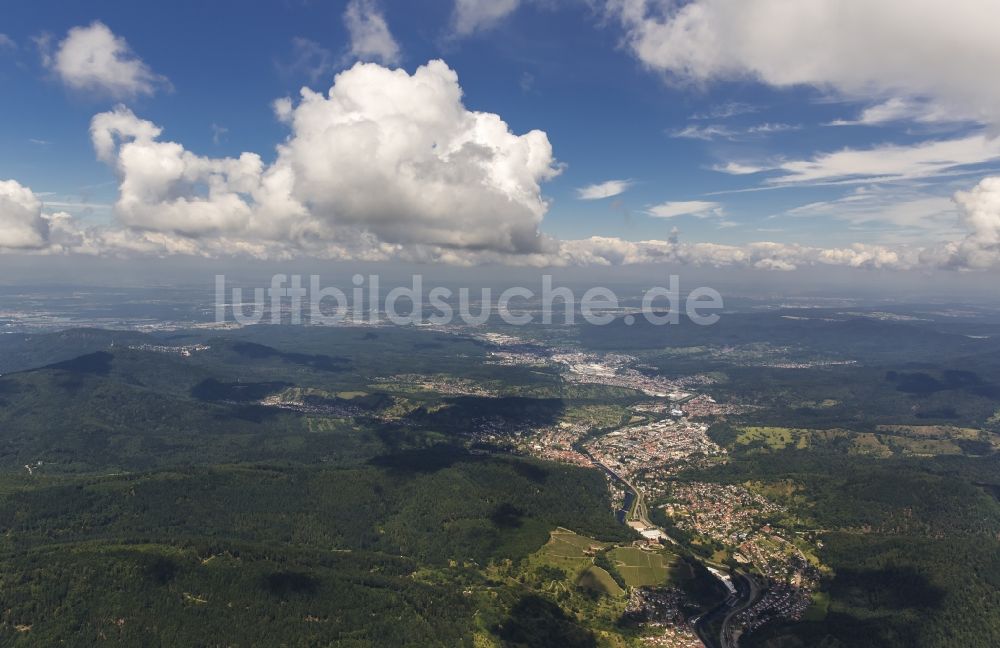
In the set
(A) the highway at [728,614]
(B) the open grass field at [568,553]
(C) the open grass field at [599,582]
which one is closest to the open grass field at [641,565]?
(C) the open grass field at [599,582]

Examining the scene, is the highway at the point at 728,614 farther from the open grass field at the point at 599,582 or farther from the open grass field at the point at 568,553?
the open grass field at the point at 568,553

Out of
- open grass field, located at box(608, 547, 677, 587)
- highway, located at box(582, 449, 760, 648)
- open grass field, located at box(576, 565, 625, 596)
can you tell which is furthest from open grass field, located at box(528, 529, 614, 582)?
highway, located at box(582, 449, 760, 648)

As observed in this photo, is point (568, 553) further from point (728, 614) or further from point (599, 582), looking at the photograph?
point (728, 614)

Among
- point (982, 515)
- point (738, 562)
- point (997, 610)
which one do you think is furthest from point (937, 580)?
point (982, 515)

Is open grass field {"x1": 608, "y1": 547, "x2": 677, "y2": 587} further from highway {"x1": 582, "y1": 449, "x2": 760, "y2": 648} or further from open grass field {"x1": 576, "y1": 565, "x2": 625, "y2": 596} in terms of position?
highway {"x1": 582, "y1": 449, "x2": 760, "y2": 648}

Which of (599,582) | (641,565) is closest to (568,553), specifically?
(599,582)

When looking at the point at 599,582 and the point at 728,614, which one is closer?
the point at 728,614

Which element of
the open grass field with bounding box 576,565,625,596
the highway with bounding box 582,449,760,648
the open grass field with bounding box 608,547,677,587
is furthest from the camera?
the open grass field with bounding box 608,547,677,587

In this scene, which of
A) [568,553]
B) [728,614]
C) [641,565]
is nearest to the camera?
[728,614]

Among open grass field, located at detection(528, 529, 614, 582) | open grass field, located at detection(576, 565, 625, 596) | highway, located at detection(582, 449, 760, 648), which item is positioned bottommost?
highway, located at detection(582, 449, 760, 648)

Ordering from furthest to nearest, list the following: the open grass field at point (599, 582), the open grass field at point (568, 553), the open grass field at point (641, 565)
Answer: the open grass field at point (568, 553) → the open grass field at point (641, 565) → the open grass field at point (599, 582)

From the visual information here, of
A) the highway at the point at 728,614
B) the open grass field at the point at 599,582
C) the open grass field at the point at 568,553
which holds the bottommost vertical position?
the highway at the point at 728,614

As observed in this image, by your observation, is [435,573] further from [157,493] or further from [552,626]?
[157,493]
